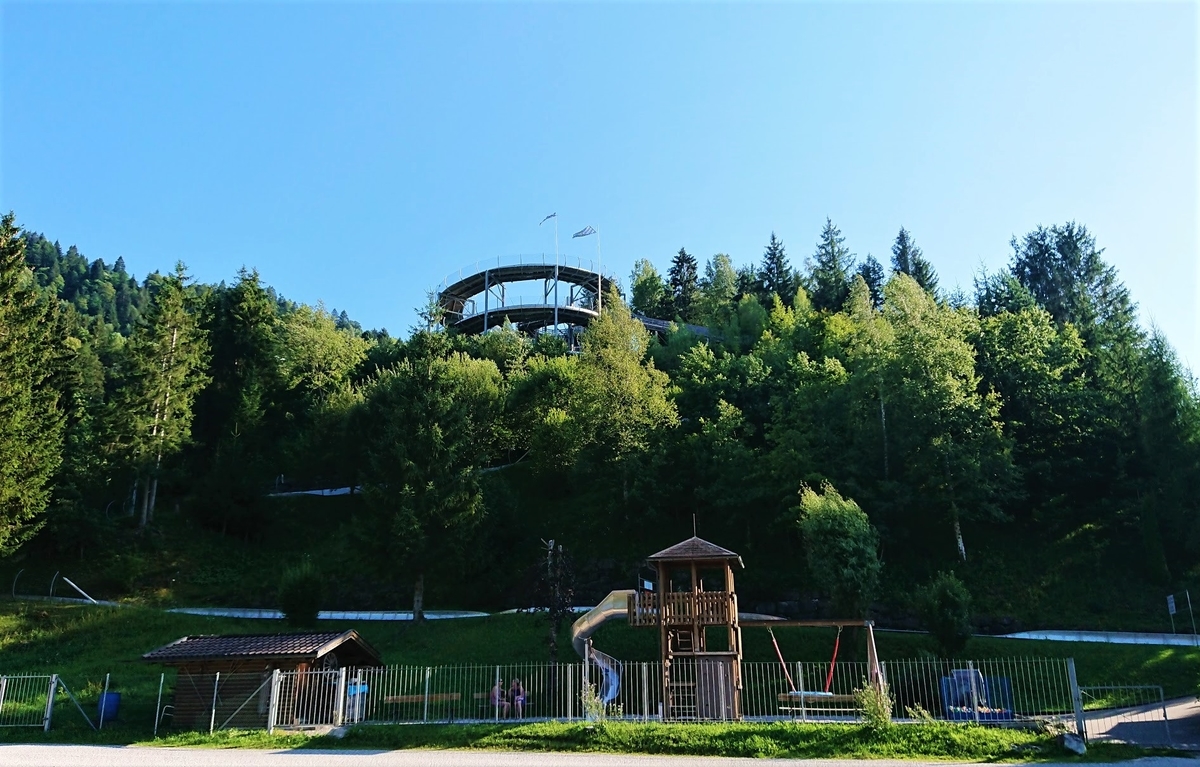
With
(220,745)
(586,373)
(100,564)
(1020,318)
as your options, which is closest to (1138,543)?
(1020,318)

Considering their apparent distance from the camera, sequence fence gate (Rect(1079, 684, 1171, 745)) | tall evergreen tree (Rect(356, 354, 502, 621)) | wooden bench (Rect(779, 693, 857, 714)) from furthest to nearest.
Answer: tall evergreen tree (Rect(356, 354, 502, 621)) < wooden bench (Rect(779, 693, 857, 714)) < fence gate (Rect(1079, 684, 1171, 745))

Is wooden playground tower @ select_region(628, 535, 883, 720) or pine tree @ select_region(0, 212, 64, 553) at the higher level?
pine tree @ select_region(0, 212, 64, 553)

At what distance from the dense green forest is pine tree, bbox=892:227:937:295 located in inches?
733

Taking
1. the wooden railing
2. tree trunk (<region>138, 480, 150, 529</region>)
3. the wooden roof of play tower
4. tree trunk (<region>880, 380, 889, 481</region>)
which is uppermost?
tree trunk (<region>880, 380, 889, 481</region>)

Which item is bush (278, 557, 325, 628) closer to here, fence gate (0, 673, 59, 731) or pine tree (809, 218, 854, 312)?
fence gate (0, 673, 59, 731)

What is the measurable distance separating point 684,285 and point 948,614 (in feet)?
219

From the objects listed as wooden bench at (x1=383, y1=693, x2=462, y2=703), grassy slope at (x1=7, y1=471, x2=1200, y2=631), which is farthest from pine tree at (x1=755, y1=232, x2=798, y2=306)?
wooden bench at (x1=383, y1=693, x2=462, y2=703)

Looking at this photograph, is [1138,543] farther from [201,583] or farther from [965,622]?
[201,583]

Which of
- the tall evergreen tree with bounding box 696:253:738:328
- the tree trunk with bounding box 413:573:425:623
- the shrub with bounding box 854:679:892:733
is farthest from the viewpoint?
the tall evergreen tree with bounding box 696:253:738:328

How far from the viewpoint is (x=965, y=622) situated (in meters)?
25.9

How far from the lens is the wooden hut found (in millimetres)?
20859

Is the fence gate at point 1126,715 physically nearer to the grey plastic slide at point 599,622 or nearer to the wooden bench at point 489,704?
the grey plastic slide at point 599,622

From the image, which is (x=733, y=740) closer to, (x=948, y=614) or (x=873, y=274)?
(x=948, y=614)

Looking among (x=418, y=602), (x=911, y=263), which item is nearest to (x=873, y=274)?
(x=911, y=263)
